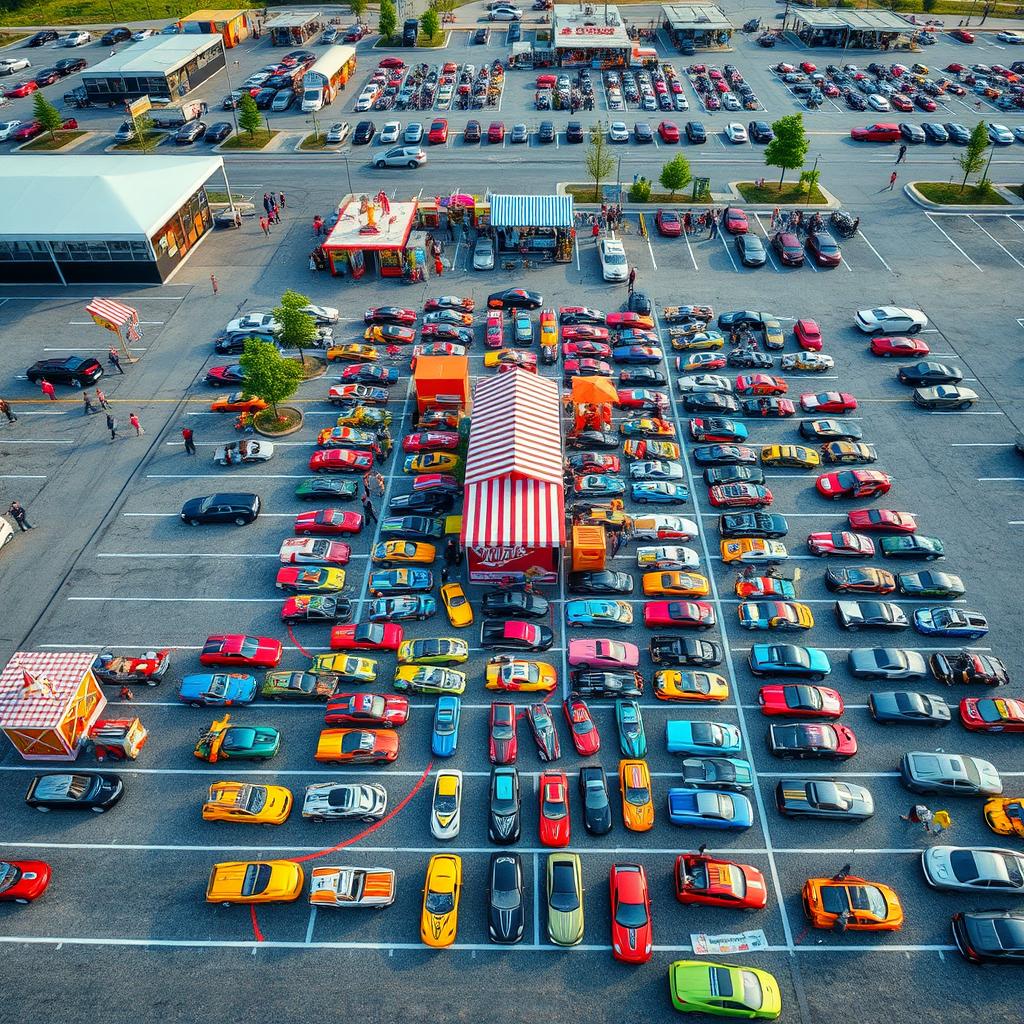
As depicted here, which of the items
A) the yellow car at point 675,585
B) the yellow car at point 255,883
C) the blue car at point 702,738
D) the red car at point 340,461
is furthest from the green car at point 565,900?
the red car at point 340,461

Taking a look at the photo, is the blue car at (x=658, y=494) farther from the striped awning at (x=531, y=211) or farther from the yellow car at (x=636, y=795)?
the striped awning at (x=531, y=211)

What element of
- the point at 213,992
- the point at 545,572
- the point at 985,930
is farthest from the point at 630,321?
the point at 213,992

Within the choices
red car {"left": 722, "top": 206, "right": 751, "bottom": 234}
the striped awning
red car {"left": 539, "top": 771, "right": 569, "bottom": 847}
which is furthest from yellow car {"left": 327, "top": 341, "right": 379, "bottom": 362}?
red car {"left": 722, "top": 206, "right": 751, "bottom": 234}

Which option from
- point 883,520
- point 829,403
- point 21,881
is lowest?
point 21,881

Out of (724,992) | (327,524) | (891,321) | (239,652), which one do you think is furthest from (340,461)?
(891,321)

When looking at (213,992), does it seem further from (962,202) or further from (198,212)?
(962,202)

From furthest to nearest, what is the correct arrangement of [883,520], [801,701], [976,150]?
[976,150]
[883,520]
[801,701]

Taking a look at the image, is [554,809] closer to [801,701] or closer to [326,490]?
[801,701]
